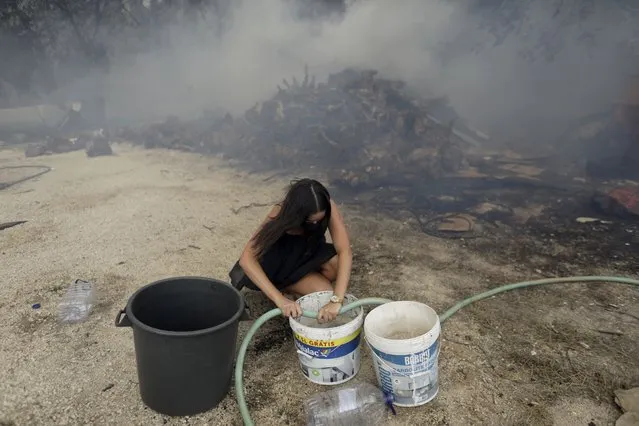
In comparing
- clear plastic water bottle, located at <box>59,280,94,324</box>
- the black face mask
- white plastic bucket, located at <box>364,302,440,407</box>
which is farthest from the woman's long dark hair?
clear plastic water bottle, located at <box>59,280,94,324</box>

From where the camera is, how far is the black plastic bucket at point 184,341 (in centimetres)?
207

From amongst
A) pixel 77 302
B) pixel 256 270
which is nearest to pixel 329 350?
pixel 256 270

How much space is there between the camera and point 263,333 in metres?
2.94

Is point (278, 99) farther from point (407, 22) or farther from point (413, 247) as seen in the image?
point (413, 247)

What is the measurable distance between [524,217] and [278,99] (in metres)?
4.92

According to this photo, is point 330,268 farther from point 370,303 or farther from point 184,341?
point 184,341

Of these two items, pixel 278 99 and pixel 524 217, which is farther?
pixel 278 99

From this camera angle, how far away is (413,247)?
161 inches

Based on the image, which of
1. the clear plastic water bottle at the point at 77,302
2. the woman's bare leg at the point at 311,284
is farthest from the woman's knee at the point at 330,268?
the clear plastic water bottle at the point at 77,302

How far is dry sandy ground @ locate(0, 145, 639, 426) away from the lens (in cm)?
234

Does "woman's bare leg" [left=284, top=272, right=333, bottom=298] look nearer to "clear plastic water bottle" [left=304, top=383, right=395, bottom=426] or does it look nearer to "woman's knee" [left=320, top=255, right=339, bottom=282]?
"woman's knee" [left=320, top=255, right=339, bottom=282]

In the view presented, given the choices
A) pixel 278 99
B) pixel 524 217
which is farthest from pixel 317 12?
pixel 524 217

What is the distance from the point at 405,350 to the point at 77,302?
7.46 ft

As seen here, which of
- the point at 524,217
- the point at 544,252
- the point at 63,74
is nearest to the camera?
the point at 544,252
